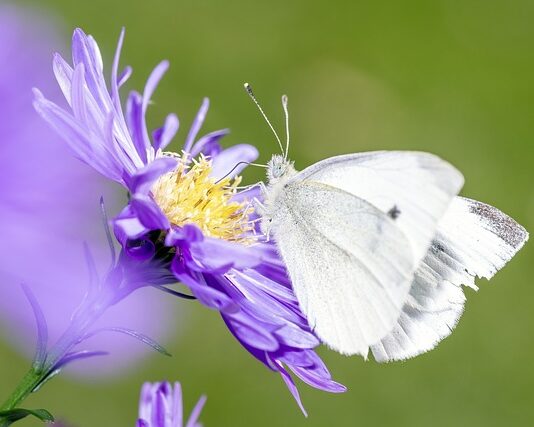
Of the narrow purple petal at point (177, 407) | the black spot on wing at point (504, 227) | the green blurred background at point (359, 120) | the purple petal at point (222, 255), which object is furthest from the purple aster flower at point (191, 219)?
the green blurred background at point (359, 120)

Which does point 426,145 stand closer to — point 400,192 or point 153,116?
point 153,116

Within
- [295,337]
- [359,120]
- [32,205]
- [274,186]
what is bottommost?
[359,120]

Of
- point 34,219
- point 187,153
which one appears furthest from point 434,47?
point 34,219

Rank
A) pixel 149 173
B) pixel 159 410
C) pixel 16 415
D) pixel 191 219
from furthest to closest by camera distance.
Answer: pixel 191 219 → pixel 159 410 → pixel 149 173 → pixel 16 415

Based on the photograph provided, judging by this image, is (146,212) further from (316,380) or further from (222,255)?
(316,380)

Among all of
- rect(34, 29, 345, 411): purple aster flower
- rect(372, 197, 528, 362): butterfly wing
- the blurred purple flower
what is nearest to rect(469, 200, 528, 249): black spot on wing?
rect(372, 197, 528, 362): butterfly wing

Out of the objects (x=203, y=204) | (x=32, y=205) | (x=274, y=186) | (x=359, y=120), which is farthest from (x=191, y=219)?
(x=359, y=120)
